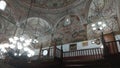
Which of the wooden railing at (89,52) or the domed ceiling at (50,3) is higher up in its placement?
the domed ceiling at (50,3)

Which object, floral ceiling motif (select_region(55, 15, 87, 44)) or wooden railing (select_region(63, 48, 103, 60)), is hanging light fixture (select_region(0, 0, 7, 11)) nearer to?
floral ceiling motif (select_region(55, 15, 87, 44))

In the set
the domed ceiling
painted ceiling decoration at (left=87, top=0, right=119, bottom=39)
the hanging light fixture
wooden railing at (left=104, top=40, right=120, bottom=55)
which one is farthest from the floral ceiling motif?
the hanging light fixture

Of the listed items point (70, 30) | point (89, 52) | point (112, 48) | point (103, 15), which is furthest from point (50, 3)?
point (112, 48)

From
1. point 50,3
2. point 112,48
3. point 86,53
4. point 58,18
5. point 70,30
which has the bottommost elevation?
point 86,53

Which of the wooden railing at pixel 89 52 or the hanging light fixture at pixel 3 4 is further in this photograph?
the hanging light fixture at pixel 3 4

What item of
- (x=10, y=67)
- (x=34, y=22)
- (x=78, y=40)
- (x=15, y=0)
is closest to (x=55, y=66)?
(x=10, y=67)

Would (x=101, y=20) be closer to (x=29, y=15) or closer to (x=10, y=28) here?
(x=29, y=15)

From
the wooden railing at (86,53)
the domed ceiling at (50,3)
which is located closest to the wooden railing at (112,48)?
the wooden railing at (86,53)

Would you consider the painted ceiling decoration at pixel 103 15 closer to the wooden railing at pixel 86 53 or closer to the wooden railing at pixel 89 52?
the wooden railing at pixel 89 52

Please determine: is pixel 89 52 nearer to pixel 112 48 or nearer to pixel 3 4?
pixel 112 48

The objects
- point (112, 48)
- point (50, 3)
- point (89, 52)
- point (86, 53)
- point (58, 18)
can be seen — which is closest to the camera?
point (112, 48)

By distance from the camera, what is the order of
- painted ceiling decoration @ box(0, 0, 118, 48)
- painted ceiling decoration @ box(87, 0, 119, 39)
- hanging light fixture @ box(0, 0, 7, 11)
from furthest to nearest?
1. hanging light fixture @ box(0, 0, 7, 11)
2. painted ceiling decoration @ box(0, 0, 118, 48)
3. painted ceiling decoration @ box(87, 0, 119, 39)

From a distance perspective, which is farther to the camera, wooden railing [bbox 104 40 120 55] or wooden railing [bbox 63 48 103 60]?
wooden railing [bbox 63 48 103 60]

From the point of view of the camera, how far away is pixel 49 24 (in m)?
14.3
